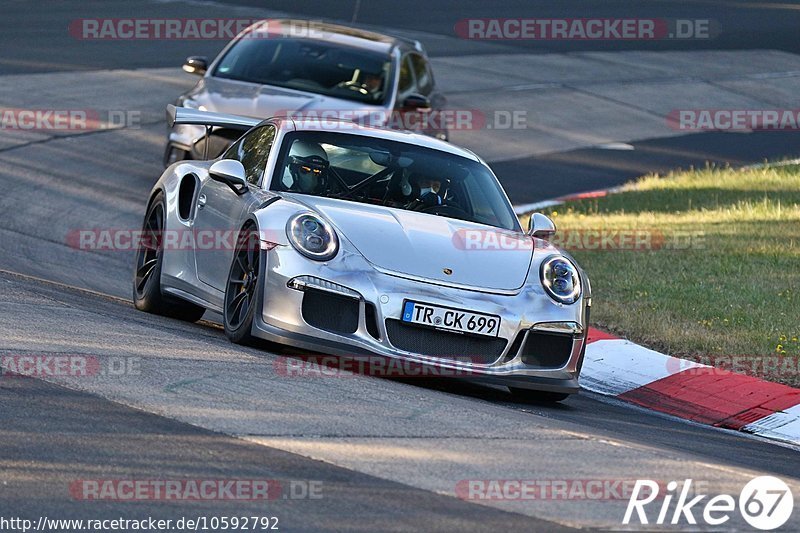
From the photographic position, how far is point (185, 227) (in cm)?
928

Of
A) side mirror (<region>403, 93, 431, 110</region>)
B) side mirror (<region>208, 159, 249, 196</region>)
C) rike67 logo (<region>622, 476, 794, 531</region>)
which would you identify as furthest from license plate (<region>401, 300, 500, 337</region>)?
side mirror (<region>403, 93, 431, 110</region>)

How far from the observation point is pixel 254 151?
9250 mm

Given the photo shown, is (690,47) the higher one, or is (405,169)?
(405,169)

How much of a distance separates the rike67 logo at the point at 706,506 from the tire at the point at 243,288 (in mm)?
2702

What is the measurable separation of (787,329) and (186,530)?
20.6ft

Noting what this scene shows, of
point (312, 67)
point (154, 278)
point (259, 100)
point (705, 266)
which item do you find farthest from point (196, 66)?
point (154, 278)

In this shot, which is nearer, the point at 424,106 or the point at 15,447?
the point at 15,447

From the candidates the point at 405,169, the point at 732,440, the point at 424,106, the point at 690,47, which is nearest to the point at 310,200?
the point at 405,169

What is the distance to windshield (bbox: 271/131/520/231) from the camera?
864 centimetres

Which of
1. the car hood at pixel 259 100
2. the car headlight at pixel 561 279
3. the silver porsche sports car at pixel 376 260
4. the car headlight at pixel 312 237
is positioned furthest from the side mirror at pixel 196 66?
the car headlight at pixel 561 279

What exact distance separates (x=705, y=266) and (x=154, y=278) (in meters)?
5.02

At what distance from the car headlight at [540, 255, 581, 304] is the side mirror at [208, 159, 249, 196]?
179cm

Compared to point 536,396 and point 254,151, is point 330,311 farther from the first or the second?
point 254,151

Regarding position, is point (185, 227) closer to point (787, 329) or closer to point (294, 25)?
point (787, 329)
